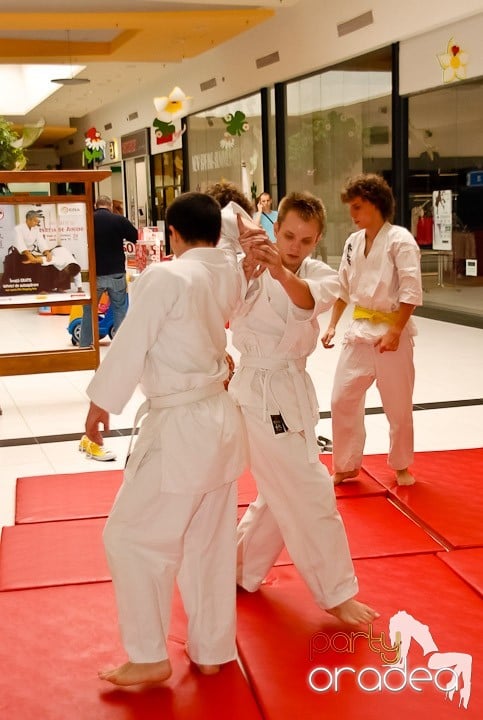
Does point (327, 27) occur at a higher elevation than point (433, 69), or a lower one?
higher

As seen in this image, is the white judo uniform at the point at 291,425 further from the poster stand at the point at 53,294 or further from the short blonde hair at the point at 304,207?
the poster stand at the point at 53,294

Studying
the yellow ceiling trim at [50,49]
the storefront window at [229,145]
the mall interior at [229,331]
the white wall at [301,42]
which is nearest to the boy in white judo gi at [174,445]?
the mall interior at [229,331]

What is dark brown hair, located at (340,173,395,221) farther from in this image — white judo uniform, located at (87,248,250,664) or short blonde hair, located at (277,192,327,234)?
white judo uniform, located at (87,248,250,664)

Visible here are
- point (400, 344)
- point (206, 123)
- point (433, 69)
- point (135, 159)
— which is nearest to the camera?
point (400, 344)

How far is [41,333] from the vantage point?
10.9 metres

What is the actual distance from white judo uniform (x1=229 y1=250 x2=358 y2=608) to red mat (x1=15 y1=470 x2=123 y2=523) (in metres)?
1.32

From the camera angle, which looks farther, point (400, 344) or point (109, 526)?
point (400, 344)

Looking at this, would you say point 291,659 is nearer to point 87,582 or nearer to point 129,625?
point 129,625

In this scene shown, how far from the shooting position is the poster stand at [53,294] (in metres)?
6.41

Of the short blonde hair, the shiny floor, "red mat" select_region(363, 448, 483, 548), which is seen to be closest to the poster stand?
the shiny floor

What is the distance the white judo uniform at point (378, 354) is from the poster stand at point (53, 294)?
2711 millimetres

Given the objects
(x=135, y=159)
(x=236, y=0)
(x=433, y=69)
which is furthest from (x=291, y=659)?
(x=135, y=159)

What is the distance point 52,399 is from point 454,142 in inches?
248

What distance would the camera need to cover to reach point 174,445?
2486 mm
